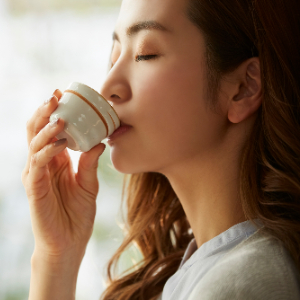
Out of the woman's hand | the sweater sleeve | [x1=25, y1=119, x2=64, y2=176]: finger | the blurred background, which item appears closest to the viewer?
the sweater sleeve

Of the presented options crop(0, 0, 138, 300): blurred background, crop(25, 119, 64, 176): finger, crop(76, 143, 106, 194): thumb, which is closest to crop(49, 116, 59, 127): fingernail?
crop(25, 119, 64, 176): finger

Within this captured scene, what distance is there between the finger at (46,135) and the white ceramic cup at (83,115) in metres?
0.02

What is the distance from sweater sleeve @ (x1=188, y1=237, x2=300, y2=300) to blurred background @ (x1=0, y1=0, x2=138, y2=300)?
889 millimetres

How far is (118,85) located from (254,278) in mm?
616

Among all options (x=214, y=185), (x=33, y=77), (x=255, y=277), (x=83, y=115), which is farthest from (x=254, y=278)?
(x=33, y=77)

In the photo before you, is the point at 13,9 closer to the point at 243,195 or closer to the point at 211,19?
the point at 211,19

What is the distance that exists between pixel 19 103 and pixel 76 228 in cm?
79

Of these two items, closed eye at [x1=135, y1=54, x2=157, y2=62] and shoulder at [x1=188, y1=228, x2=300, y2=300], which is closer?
shoulder at [x1=188, y1=228, x2=300, y2=300]

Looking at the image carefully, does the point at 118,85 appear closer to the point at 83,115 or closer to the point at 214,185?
the point at 83,115

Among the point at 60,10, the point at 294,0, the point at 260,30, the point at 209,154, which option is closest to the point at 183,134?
the point at 209,154

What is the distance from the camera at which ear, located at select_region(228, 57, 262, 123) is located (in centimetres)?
108

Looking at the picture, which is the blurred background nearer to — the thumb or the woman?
the thumb

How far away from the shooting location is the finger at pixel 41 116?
39.7 inches

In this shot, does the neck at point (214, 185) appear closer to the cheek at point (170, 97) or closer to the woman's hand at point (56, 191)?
the cheek at point (170, 97)
